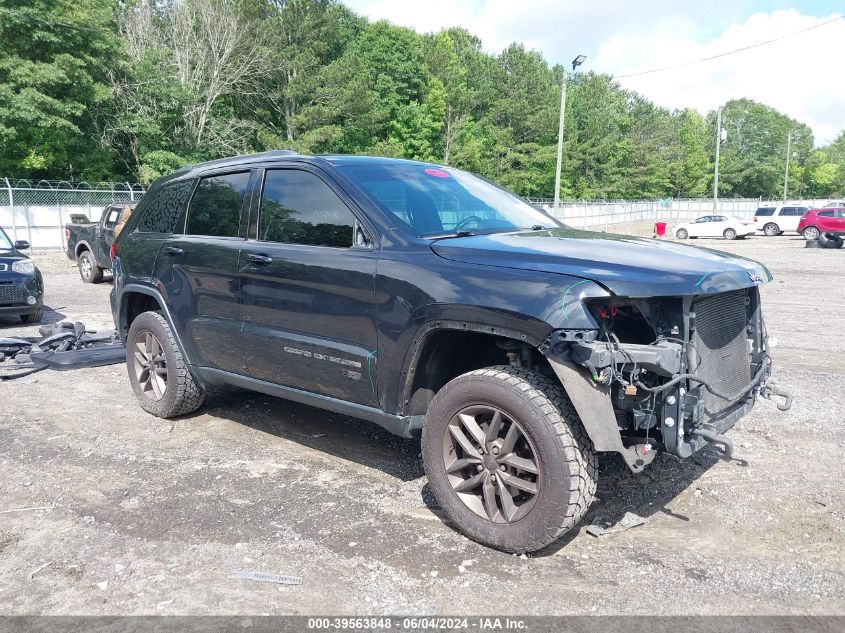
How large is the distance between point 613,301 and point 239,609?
212 centimetres

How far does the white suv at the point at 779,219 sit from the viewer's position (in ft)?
126

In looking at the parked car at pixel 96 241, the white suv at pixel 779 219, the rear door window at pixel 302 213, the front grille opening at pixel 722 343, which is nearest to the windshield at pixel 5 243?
the parked car at pixel 96 241

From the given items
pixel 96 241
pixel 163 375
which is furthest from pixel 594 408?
pixel 96 241

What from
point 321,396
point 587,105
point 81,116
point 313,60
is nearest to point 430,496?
point 321,396

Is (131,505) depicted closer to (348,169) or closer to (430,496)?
(430,496)

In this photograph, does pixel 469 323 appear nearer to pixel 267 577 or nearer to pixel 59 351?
pixel 267 577

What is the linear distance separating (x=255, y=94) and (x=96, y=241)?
2810cm

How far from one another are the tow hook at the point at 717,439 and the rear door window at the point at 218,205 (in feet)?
10.3

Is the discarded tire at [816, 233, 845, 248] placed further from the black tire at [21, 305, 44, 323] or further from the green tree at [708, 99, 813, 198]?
the green tree at [708, 99, 813, 198]

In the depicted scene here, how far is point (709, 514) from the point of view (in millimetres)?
3883

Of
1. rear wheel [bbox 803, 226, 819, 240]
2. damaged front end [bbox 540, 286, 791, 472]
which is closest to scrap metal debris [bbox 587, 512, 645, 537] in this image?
damaged front end [bbox 540, 286, 791, 472]

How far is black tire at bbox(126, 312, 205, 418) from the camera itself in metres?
5.33

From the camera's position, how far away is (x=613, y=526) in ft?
12.3

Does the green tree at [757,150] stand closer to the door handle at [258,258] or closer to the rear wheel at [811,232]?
the rear wheel at [811,232]
